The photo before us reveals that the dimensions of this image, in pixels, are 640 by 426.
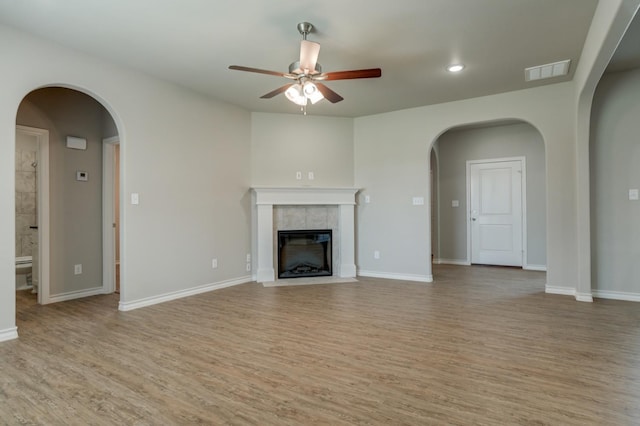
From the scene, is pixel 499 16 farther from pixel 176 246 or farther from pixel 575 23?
pixel 176 246

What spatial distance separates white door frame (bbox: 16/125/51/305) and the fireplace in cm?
289

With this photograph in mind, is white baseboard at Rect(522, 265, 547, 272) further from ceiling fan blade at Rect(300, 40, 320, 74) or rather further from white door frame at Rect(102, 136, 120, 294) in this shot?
white door frame at Rect(102, 136, 120, 294)

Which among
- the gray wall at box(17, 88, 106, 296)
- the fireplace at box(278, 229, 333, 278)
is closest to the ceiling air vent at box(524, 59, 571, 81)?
the fireplace at box(278, 229, 333, 278)

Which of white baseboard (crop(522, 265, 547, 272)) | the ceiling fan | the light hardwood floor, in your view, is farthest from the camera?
white baseboard (crop(522, 265, 547, 272))

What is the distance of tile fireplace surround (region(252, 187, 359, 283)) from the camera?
5266 millimetres

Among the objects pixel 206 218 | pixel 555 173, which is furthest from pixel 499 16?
pixel 206 218

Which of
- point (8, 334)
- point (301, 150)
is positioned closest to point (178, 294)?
point (8, 334)

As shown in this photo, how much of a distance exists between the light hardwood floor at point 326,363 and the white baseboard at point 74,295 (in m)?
0.19

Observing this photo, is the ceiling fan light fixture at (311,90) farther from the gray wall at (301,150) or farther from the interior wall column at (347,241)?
the interior wall column at (347,241)

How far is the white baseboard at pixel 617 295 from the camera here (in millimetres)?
4004

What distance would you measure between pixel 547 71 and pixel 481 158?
2.89 meters

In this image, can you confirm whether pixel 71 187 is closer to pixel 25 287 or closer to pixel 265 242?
pixel 25 287

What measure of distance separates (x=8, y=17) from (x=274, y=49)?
2.12 metres

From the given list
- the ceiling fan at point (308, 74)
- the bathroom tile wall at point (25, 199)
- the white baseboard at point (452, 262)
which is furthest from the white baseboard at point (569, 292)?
the bathroom tile wall at point (25, 199)
